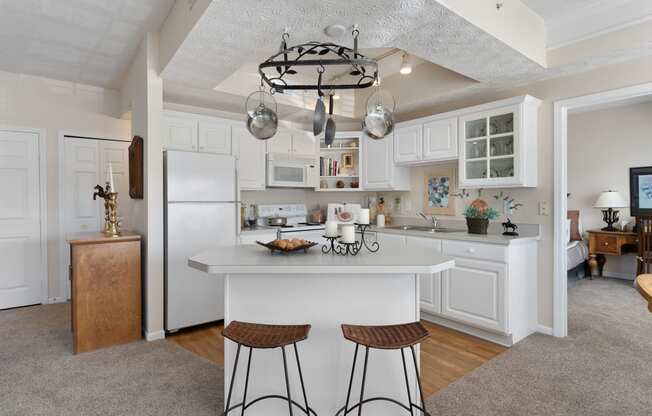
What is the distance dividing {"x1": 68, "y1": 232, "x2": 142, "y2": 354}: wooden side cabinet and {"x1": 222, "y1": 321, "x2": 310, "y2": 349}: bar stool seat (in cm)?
180

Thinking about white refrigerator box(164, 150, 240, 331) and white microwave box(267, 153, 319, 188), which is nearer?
white refrigerator box(164, 150, 240, 331)

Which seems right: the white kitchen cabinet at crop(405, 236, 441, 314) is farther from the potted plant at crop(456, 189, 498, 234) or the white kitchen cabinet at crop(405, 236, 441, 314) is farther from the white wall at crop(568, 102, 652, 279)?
the white wall at crop(568, 102, 652, 279)

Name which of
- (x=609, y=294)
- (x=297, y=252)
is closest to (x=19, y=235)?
(x=297, y=252)

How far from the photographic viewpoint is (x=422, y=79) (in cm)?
388

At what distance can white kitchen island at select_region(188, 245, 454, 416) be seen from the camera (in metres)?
1.98

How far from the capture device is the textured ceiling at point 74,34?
8.73 feet

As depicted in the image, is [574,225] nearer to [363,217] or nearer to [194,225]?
[363,217]

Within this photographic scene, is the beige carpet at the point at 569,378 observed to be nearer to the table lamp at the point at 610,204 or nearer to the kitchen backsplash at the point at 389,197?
the kitchen backsplash at the point at 389,197

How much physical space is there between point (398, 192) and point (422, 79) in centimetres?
144

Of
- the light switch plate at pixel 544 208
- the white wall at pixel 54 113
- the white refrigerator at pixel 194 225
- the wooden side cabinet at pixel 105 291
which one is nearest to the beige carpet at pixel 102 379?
the wooden side cabinet at pixel 105 291

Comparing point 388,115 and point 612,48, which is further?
point 612,48

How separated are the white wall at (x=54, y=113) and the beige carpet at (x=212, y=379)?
122cm

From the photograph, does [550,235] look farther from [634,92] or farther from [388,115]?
[388,115]

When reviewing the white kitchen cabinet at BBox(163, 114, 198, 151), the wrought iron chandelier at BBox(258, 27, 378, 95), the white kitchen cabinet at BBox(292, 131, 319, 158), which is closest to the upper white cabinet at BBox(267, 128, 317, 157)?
the white kitchen cabinet at BBox(292, 131, 319, 158)
